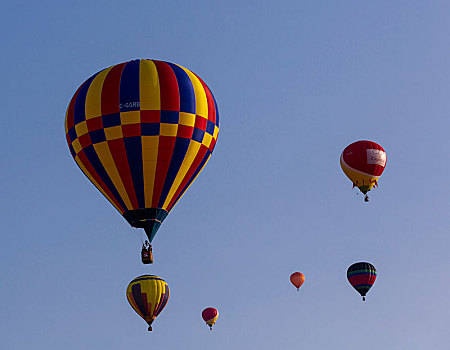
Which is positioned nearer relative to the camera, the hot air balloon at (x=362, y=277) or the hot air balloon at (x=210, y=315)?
the hot air balloon at (x=362, y=277)

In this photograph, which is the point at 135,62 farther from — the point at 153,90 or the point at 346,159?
the point at 346,159

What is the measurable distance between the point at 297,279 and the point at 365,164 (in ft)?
54.1

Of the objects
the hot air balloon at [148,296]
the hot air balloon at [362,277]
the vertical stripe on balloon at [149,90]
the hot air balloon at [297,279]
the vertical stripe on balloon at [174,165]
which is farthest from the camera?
the hot air balloon at [297,279]

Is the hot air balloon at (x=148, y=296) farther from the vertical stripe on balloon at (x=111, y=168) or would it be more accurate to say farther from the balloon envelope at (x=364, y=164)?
the vertical stripe on balloon at (x=111, y=168)

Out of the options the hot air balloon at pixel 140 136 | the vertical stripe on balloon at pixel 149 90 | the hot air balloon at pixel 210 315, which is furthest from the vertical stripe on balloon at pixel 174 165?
the hot air balloon at pixel 210 315

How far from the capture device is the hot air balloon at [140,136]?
144ft

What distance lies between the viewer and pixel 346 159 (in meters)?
58.3

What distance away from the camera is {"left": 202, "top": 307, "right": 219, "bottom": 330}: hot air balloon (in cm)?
7300

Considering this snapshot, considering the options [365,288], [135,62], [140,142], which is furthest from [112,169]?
[365,288]

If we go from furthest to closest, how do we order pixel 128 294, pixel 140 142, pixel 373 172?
pixel 128 294
pixel 373 172
pixel 140 142

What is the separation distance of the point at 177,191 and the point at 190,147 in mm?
1913

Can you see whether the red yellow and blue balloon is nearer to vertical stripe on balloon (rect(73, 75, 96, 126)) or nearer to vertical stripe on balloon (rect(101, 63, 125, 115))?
vertical stripe on balloon (rect(73, 75, 96, 126))

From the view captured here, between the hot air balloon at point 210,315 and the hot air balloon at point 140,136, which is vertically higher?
the hot air balloon at point 210,315

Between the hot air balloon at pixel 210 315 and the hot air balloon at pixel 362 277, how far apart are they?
11263mm
